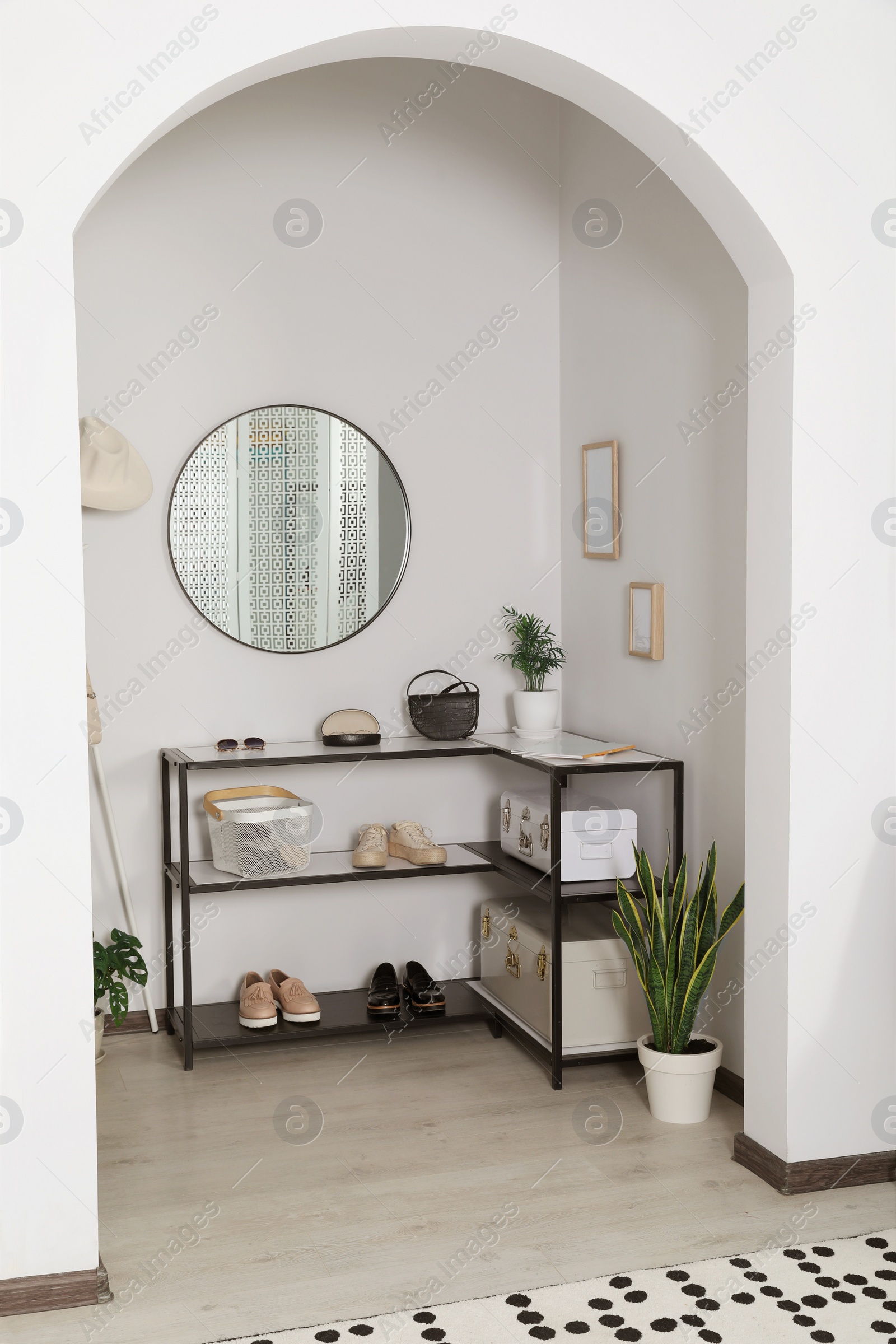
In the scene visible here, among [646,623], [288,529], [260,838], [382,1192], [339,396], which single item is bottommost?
[382,1192]

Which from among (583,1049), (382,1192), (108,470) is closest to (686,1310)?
(382,1192)

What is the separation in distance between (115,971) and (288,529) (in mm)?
1449

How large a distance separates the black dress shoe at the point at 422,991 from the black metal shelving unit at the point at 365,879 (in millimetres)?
29

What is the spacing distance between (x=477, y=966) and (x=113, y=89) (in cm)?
292

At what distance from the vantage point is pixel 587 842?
3.46 meters

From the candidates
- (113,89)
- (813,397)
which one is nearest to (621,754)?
(813,397)

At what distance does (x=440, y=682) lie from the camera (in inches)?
163

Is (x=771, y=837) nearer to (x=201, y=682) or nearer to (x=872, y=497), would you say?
(x=872, y=497)

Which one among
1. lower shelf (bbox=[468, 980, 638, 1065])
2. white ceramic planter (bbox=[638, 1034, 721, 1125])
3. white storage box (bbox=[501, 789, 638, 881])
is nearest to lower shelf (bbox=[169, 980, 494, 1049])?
lower shelf (bbox=[468, 980, 638, 1065])

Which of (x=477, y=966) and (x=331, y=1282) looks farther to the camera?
(x=477, y=966)

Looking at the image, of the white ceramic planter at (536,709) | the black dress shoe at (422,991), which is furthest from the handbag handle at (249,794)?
the white ceramic planter at (536,709)

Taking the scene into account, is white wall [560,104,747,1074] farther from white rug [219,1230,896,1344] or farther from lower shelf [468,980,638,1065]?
white rug [219,1230,896,1344]

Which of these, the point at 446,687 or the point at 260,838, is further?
the point at 446,687

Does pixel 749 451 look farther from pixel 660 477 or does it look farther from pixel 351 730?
pixel 351 730
